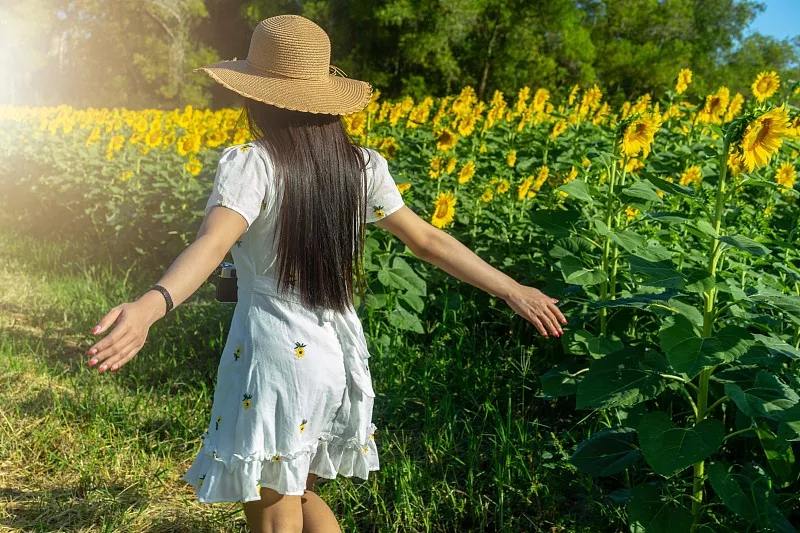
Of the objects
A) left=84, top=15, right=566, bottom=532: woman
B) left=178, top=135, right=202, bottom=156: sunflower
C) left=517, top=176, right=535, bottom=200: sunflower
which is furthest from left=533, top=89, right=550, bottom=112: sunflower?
left=84, top=15, right=566, bottom=532: woman

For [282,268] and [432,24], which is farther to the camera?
[432,24]

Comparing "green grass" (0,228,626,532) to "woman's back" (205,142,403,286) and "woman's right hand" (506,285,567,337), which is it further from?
"woman's back" (205,142,403,286)

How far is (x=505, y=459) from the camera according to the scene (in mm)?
3127

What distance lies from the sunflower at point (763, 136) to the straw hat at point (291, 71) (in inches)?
40.4

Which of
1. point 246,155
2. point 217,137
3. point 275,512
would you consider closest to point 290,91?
point 246,155

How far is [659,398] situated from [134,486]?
2034mm

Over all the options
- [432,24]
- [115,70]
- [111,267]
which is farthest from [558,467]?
[115,70]

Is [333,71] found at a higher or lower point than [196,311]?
higher

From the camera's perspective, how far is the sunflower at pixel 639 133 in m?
3.22

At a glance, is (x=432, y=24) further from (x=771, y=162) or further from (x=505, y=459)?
(x=505, y=459)

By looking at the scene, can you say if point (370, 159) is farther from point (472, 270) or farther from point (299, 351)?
point (299, 351)

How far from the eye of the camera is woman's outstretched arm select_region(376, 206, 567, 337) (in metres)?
2.20

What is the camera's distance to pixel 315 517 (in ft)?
7.69

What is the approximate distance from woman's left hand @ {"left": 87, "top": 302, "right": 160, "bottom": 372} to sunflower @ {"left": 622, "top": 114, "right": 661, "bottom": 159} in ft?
7.03
